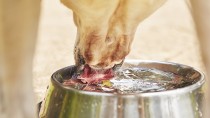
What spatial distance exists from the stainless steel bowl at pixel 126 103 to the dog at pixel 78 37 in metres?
0.07

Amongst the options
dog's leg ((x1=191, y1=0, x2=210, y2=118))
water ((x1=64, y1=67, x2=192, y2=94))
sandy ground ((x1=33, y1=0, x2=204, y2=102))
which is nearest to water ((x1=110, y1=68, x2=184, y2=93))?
water ((x1=64, y1=67, x2=192, y2=94))

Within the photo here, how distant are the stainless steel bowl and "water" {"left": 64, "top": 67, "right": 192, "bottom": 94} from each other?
0.14 ft

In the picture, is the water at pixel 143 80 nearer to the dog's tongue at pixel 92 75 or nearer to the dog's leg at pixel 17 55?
the dog's tongue at pixel 92 75

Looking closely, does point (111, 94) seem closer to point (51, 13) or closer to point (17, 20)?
point (17, 20)

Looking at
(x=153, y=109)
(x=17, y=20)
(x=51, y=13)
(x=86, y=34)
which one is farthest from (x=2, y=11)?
(x=51, y=13)

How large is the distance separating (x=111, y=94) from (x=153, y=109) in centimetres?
8

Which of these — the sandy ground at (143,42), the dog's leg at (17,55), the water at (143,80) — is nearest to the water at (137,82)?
the water at (143,80)

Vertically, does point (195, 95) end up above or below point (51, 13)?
above

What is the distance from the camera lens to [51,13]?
2848 millimetres

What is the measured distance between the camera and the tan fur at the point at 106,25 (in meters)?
0.96

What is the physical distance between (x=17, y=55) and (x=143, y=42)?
136cm

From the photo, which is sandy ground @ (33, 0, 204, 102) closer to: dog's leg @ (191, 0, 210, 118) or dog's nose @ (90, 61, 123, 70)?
dog's nose @ (90, 61, 123, 70)

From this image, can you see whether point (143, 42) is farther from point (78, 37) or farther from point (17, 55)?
point (17, 55)

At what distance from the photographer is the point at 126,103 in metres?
0.96
